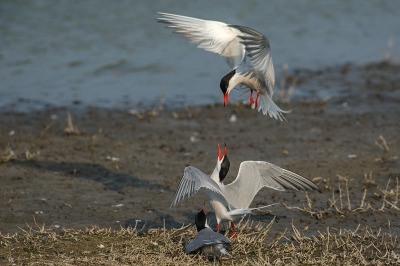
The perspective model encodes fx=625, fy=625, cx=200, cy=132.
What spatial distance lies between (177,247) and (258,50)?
2.12 metres

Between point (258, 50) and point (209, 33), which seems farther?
point (209, 33)

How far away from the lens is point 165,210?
229 inches

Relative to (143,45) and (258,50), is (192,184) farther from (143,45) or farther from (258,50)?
(143,45)

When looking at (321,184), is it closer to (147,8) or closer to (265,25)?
(265,25)

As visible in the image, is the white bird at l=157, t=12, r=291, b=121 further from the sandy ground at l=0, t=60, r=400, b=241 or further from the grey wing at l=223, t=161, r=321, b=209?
the sandy ground at l=0, t=60, r=400, b=241

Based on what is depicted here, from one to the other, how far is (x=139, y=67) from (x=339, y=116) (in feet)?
14.1

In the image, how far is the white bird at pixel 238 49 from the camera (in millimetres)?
5898

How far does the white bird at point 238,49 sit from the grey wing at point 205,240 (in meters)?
1.62

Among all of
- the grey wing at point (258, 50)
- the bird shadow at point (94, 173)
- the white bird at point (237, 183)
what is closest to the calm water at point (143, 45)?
the bird shadow at point (94, 173)

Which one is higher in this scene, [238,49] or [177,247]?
[238,49]

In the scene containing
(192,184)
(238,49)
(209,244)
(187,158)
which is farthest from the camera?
(187,158)

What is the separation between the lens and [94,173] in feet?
22.2

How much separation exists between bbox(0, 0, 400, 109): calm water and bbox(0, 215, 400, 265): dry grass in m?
4.72

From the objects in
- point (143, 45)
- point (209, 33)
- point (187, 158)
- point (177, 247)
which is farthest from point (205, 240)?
point (143, 45)
